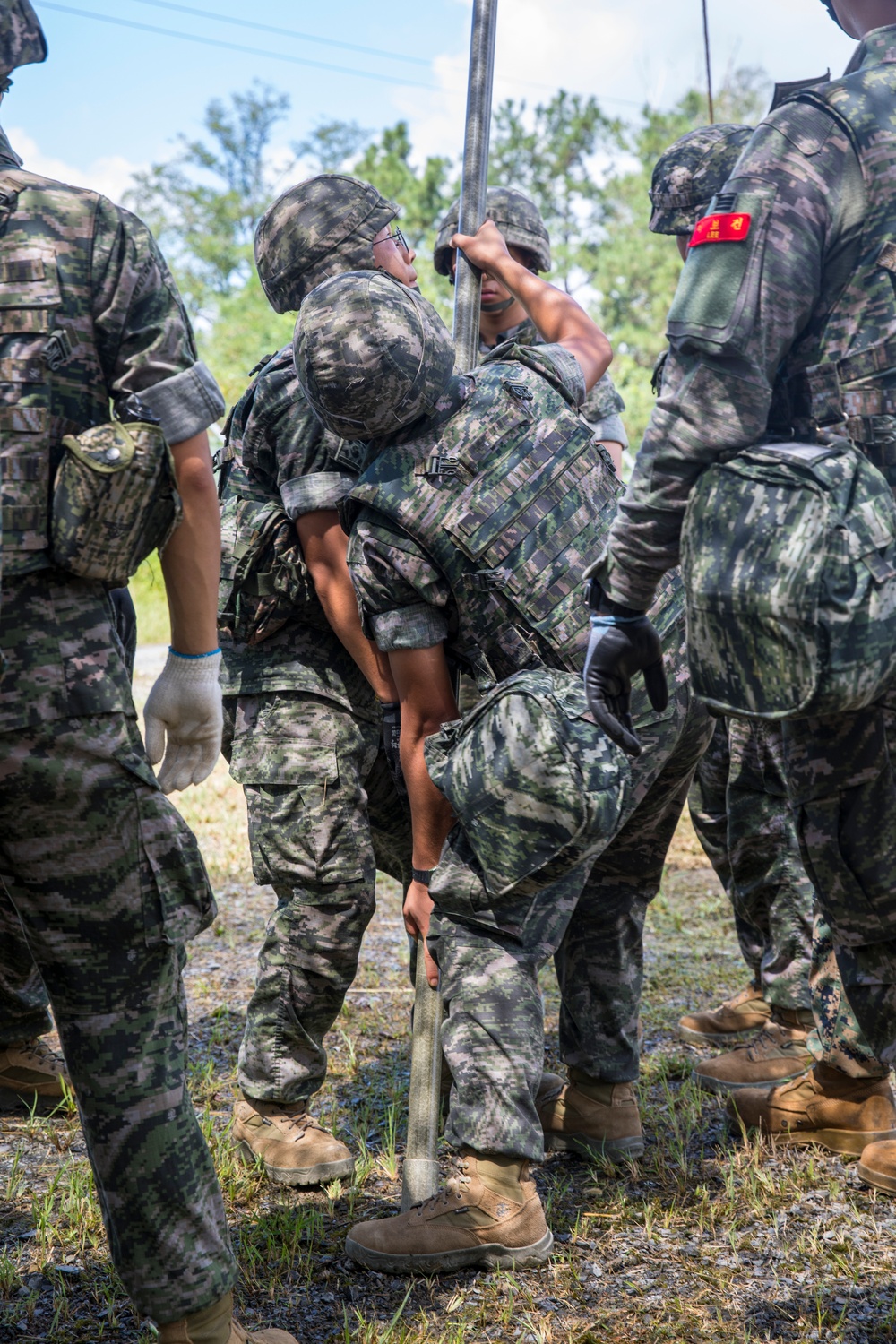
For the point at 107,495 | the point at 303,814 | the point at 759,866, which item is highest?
the point at 107,495

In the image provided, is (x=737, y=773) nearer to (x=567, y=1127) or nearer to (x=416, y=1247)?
(x=567, y=1127)

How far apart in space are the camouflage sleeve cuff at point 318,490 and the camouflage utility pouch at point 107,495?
1096mm

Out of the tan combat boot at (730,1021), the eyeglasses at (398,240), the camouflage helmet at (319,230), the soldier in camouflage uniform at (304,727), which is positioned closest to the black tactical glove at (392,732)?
the soldier in camouflage uniform at (304,727)

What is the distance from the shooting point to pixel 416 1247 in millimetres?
2701

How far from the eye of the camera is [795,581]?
190cm

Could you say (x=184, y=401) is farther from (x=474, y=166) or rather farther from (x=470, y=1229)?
(x=470, y=1229)

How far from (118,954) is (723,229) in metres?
1.66

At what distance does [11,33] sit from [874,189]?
1.54 metres

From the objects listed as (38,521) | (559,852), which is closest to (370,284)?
(38,521)

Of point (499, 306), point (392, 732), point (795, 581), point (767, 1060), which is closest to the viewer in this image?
point (795, 581)

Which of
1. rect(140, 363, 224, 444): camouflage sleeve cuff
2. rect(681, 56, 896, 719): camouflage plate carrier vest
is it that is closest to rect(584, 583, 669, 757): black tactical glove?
rect(681, 56, 896, 719): camouflage plate carrier vest

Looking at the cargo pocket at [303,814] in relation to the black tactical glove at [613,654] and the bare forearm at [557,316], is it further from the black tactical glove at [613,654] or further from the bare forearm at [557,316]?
the bare forearm at [557,316]

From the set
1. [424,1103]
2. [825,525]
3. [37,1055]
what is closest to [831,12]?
[825,525]

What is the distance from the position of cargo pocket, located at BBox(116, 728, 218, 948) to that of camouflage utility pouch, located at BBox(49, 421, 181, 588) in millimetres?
339
